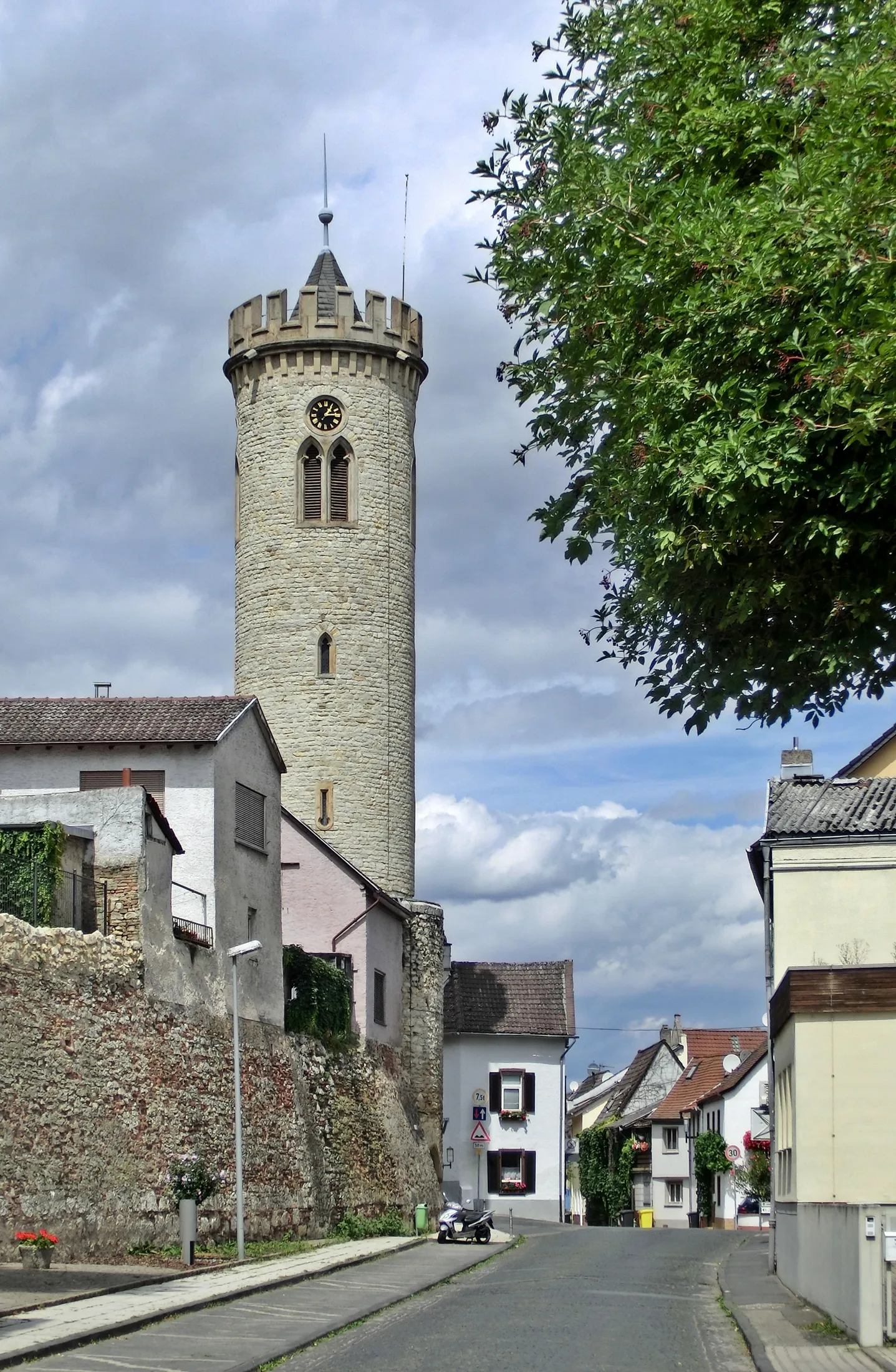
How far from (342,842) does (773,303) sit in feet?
126

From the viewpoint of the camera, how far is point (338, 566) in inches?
1932

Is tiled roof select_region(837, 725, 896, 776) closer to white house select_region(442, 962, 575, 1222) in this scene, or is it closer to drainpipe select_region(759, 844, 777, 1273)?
drainpipe select_region(759, 844, 777, 1273)

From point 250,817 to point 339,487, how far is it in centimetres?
1652

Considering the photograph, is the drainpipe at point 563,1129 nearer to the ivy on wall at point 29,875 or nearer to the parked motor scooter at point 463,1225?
the parked motor scooter at point 463,1225

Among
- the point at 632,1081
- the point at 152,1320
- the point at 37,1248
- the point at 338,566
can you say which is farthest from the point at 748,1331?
the point at 632,1081

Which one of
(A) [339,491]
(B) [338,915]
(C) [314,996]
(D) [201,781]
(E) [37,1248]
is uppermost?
(A) [339,491]

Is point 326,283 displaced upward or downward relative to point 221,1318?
upward

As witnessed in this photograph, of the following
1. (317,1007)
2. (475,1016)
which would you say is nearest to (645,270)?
(317,1007)

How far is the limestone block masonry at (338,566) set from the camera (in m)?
48.2

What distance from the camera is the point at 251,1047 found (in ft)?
108

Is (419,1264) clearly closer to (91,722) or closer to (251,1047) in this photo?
(251,1047)

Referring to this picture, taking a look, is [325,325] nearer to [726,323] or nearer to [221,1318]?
[221,1318]

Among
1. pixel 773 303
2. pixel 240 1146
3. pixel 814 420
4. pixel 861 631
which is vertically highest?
pixel 773 303

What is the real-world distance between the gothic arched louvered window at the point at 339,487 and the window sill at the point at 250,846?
15.4m
